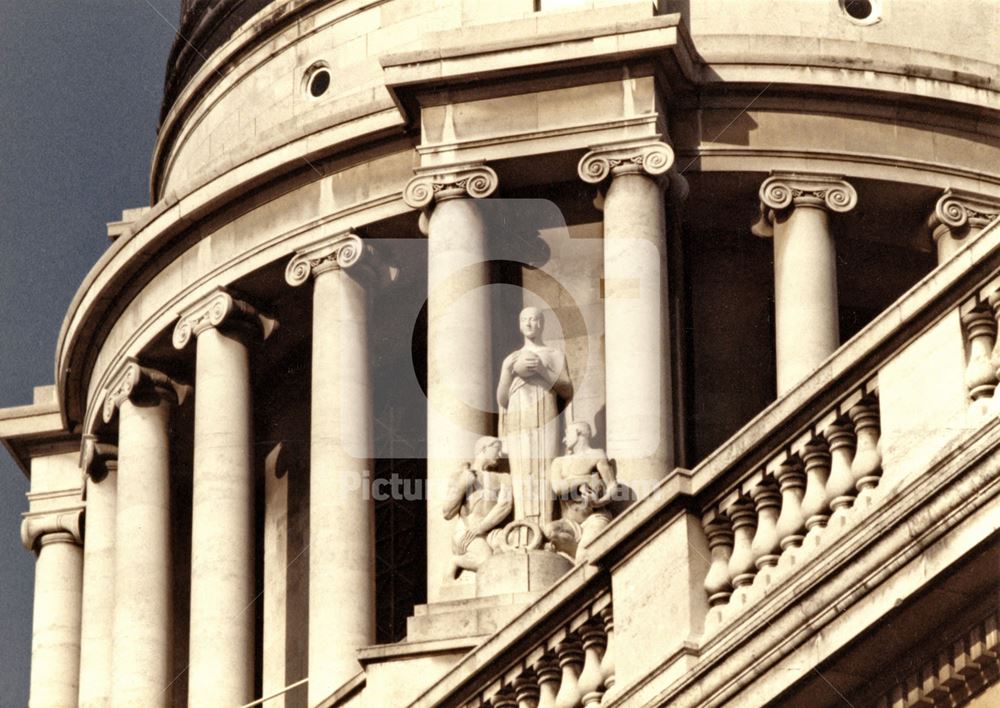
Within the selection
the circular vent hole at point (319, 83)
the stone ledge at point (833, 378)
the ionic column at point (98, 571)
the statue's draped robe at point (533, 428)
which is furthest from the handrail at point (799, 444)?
the ionic column at point (98, 571)

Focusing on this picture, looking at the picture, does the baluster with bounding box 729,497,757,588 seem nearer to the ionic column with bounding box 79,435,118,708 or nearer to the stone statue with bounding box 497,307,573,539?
the stone statue with bounding box 497,307,573,539

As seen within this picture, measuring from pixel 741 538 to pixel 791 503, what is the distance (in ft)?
1.96

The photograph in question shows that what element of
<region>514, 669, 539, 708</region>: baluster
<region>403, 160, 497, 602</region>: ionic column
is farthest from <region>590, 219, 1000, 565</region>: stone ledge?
<region>403, 160, 497, 602</region>: ionic column

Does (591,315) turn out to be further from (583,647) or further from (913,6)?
(583,647)

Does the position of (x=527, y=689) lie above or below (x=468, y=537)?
below

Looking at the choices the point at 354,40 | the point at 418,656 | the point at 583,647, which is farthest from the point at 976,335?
the point at 354,40

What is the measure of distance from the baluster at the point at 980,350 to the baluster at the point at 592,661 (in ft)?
14.1

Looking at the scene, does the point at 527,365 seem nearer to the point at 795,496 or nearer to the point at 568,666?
the point at 568,666

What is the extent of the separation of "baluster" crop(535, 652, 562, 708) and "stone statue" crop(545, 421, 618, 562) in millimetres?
12310

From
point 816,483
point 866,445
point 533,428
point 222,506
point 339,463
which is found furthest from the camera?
point 222,506

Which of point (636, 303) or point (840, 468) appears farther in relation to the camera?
point (636, 303)

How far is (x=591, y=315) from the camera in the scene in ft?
159

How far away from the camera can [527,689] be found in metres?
24.7

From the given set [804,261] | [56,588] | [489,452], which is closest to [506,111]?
[804,261]
